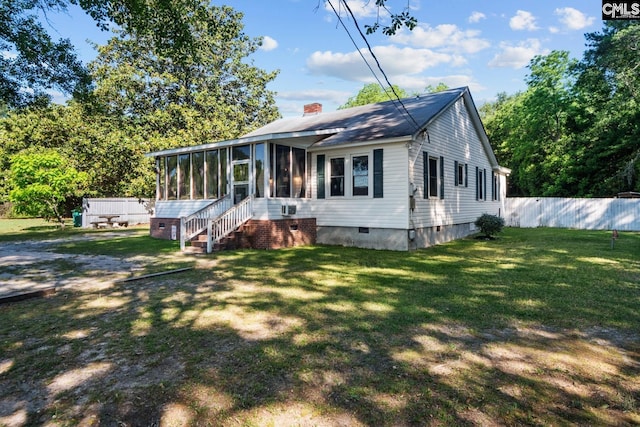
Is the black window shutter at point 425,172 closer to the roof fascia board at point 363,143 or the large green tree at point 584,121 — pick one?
the roof fascia board at point 363,143

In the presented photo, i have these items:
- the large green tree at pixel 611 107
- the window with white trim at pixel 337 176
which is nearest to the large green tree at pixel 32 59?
the window with white trim at pixel 337 176

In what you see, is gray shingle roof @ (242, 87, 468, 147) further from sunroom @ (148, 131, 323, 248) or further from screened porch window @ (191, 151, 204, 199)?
screened porch window @ (191, 151, 204, 199)

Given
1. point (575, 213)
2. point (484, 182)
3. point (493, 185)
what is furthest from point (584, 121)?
point (484, 182)

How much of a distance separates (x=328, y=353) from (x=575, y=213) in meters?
21.9

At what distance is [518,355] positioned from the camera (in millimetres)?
3521

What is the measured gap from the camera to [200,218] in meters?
12.6

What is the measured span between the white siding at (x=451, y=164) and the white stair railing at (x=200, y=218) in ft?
22.0

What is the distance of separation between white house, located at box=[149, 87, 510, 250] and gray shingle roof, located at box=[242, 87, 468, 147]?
0.20 feet

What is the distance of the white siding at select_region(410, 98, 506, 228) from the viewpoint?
12070mm

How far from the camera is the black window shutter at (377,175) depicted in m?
11.8

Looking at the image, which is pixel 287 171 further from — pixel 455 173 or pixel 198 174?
pixel 455 173

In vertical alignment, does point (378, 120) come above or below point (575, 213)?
above

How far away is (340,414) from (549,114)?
33.0m

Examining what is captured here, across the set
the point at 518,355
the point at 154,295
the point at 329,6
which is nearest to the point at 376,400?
the point at 518,355
